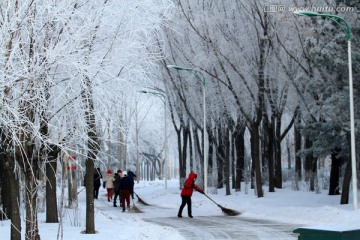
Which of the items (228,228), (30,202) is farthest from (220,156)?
(30,202)

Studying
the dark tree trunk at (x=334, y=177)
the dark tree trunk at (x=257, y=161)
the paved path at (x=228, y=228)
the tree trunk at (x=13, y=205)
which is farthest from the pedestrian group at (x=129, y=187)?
the dark tree trunk at (x=334, y=177)

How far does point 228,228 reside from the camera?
1905cm

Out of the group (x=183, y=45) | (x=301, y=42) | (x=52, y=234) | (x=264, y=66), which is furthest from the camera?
(x=183, y=45)

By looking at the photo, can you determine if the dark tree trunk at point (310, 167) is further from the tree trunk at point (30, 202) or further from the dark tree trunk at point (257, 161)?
the tree trunk at point (30, 202)

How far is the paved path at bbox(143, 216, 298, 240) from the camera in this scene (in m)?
16.6

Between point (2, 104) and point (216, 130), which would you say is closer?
point (2, 104)

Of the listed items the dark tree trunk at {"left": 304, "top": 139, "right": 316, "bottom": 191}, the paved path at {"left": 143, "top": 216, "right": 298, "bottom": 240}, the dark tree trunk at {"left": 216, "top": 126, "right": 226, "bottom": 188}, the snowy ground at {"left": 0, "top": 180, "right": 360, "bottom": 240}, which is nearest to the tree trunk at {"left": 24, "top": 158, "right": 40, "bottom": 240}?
the snowy ground at {"left": 0, "top": 180, "right": 360, "bottom": 240}

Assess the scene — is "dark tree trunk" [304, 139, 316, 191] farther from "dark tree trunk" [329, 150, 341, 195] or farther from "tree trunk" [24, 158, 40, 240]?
"tree trunk" [24, 158, 40, 240]

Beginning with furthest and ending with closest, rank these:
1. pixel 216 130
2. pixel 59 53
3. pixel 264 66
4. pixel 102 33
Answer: pixel 216 130
pixel 264 66
pixel 102 33
pixel 59 53

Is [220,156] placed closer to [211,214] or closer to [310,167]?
[310,167]

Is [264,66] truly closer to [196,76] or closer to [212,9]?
[212,9]

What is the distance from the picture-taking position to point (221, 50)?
30.5m

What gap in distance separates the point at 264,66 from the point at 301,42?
304cm

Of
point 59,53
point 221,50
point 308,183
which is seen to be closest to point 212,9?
point 221,50
